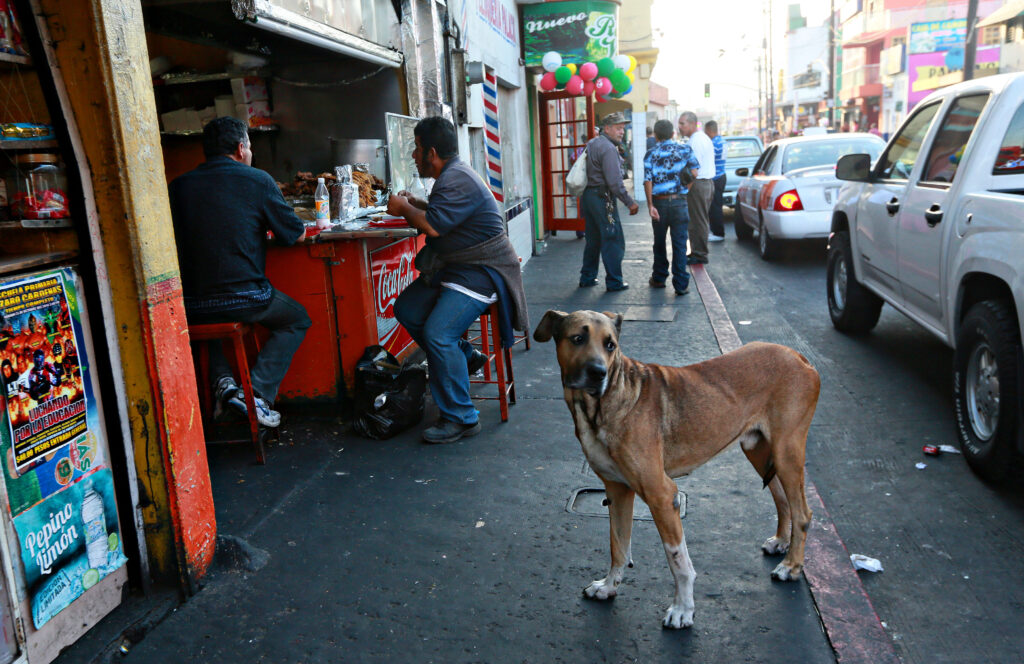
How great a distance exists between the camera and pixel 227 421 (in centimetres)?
524

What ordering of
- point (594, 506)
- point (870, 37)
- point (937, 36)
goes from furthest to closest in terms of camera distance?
point (870, 37) < point (937, 36) < point (594, 506)

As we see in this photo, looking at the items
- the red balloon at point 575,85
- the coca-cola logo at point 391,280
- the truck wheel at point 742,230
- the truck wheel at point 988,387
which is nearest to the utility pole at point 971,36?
the truck wheel at point 742,230

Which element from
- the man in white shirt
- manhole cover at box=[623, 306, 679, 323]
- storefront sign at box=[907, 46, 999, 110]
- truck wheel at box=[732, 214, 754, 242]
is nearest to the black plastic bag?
manhole cover at box=[623, 306, 679, 323]

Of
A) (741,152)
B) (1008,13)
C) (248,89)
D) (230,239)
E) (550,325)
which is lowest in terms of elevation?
(550,325)

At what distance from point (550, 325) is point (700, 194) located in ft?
25.7

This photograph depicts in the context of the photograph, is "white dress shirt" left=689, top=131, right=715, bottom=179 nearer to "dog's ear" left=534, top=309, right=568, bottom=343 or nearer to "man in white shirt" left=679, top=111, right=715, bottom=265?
"man in white shirt" left=679, top=111, right=715, bottom=265

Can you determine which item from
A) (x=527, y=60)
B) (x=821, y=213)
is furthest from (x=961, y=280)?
(x=527, y=60)

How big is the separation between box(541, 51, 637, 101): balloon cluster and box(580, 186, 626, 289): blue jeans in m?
3.91

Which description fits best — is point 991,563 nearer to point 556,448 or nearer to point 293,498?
point 556,448

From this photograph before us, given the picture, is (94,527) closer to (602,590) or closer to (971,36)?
(602,590)

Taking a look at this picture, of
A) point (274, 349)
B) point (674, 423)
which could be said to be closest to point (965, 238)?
point (674, 423)

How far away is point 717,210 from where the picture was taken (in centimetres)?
1421

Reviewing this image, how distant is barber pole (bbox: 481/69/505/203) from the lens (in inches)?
412

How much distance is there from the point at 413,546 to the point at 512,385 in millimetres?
2241
